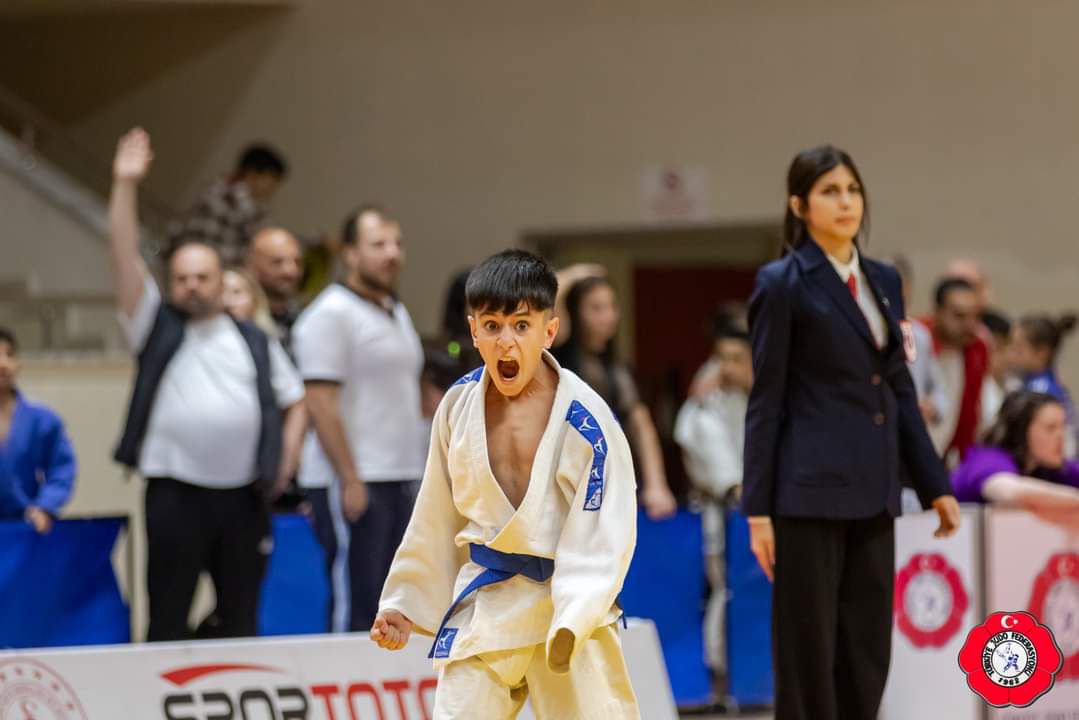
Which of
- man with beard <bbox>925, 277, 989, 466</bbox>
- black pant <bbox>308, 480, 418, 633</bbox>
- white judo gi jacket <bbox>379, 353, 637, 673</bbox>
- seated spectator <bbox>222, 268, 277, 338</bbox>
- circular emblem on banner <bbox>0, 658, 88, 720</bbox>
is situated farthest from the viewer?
man with beard <bbox>925, 277, 989, 466</bbox>

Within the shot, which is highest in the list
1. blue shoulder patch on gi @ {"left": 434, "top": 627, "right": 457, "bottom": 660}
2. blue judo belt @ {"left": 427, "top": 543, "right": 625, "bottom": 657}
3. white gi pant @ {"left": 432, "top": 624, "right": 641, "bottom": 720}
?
blue judo belt @ {"left": 427, "top": 543, "right": 625, "bottom": 657}

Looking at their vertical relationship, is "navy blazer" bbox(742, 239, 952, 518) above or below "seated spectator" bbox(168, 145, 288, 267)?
below

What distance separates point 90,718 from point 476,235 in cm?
679

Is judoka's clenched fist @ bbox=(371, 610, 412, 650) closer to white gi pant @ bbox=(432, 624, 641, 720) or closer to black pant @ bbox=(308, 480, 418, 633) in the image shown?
white gi pant @ bbox=(432, 624, 641, 720)

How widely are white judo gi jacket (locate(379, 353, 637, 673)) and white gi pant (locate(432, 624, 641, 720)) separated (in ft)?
0.13

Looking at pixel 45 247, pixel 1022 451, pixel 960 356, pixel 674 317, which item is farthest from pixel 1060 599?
pixel 674 317

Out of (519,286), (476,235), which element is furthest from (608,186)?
(519,286)

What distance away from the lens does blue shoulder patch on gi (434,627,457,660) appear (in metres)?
3.16

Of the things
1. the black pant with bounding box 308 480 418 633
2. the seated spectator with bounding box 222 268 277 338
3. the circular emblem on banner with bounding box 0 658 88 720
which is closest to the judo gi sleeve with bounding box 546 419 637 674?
the circular emblem on banner with bounding box 0 658 88 720

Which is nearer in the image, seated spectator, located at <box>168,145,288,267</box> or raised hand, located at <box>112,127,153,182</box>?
raised hand, located at <box>112,127,153,182</box>

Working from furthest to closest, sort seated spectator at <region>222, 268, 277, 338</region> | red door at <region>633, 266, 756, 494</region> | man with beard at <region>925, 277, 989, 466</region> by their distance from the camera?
red door at <region>633, 266, 756, 494</region>
man with beard at <region>925, 277, 989, 466</region>
seated spectator at <region>222, 268, 277, 338</region>

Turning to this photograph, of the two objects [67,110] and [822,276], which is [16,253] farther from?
[822,276]

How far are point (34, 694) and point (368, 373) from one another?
1.82m

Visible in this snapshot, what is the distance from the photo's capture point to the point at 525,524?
3092mm
